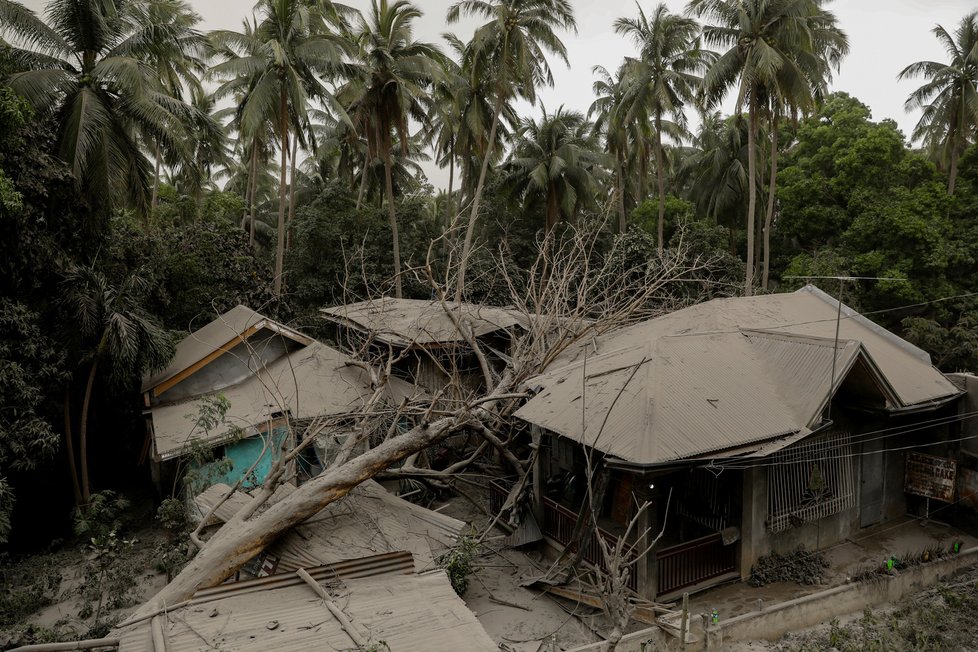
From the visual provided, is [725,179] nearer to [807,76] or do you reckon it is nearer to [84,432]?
[807,76]

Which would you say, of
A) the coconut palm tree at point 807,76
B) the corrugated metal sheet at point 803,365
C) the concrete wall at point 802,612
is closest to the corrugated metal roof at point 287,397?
the concrete wall at point 802,612

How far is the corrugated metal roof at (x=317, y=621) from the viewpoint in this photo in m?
5.53

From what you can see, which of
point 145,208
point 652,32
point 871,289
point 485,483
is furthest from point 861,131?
point 145,208

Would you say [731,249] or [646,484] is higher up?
[731,249]

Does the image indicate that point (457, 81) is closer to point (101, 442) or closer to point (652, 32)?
point (652, 32)

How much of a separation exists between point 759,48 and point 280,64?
1438 cm

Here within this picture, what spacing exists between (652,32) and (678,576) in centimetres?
2272

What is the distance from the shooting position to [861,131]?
22.6 metres

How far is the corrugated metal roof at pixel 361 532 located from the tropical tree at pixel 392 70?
40.7ft

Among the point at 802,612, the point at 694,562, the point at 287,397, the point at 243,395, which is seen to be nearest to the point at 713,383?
the point at 694,562

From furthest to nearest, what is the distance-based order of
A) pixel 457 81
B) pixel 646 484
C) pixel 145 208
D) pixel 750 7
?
pixel 457 81 < pixel 750 7 < pixel 145 208 < pixel 646 484

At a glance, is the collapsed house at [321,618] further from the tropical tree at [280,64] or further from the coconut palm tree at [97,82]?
the tropical tree at [280,64]

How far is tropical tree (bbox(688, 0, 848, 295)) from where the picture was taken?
1947cm

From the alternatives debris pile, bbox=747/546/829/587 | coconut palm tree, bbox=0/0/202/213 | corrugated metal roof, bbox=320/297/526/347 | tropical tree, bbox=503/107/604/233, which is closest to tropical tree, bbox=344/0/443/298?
corrugated metal roof, bbox=320/297/526/347
